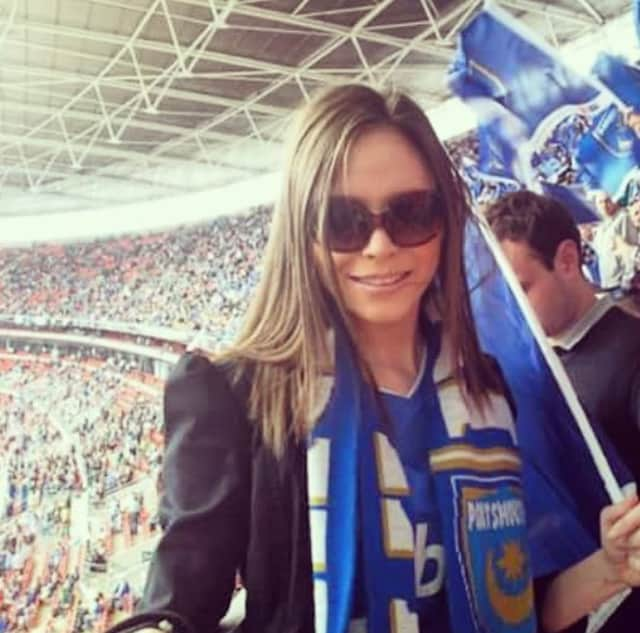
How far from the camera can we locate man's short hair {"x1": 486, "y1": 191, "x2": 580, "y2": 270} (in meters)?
1.25

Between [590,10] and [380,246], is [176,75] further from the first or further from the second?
[380,246]

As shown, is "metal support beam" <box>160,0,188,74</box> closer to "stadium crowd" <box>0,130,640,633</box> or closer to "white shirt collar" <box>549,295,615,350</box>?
"stadium crowd" <box>0,130,640,633</box>

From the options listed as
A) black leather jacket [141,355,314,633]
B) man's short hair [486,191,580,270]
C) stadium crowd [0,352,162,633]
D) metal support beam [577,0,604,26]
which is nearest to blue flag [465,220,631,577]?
black leather jacket [141,355,314,633]

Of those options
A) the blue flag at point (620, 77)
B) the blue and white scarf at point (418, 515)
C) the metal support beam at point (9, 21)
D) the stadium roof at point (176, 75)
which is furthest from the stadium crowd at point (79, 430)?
the blue and white scarf at point (418, 515)

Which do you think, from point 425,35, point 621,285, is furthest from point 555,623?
point 425,35

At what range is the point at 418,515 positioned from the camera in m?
0.64

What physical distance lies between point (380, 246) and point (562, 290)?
26.7 inches

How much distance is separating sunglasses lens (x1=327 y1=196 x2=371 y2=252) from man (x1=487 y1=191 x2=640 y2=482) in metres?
0.59

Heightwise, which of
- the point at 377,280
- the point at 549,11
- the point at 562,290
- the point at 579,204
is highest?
the point at 549,11

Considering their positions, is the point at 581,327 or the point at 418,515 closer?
the point at 418,515

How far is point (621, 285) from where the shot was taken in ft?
A: 5.81

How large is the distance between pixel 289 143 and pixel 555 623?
1.46 feet

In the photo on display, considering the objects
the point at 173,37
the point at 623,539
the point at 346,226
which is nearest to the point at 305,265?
the point at 346,226

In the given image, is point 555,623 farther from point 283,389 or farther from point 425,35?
point 425,35
